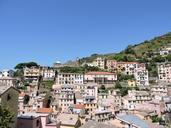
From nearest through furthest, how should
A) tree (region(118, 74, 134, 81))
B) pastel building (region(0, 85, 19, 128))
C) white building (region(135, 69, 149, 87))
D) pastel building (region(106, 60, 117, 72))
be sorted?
pastel building (region(0, 85, 19, 128))
white building (region(135, 69, 149, 87))
tree (region(118, 74, 134, 81))
pastel building (region(106, 60, 117, 72))

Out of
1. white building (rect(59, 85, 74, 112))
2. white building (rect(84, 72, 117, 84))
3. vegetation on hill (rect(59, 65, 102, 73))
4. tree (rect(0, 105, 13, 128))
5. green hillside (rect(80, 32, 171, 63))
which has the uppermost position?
green hillside (rect(80, 32, 171, 63))

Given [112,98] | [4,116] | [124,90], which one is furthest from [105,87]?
[4,116]

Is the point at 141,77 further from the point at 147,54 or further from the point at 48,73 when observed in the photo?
the point at 48,73

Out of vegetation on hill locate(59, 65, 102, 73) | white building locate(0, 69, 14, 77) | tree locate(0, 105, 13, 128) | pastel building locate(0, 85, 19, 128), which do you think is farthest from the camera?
white building locate(0, 69, 14, 77)

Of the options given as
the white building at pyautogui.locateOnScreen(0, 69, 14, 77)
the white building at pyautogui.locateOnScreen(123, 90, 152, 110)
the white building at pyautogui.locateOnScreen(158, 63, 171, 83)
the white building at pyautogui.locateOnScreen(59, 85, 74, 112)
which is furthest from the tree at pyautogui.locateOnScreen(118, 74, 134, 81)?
the white building at pyautogui.locateOnScreen(0, 69, 14, 77)

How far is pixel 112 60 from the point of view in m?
99.8

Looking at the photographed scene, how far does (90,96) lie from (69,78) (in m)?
19.5

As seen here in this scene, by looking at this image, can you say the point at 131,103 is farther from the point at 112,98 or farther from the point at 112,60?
the point at 112,60

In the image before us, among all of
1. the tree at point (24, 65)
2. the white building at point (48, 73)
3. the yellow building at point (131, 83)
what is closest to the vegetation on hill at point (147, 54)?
the yellow building at point (131, 83)

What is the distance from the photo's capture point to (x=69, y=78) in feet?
276

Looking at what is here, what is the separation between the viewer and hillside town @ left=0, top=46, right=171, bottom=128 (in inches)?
1280

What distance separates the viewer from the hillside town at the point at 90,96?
107ft

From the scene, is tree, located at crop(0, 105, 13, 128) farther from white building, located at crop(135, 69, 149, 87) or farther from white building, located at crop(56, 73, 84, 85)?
white building, located at crop(135, 69, 149, 87)

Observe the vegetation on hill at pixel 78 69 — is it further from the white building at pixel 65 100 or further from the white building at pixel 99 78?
the white building at pixel 65 100
